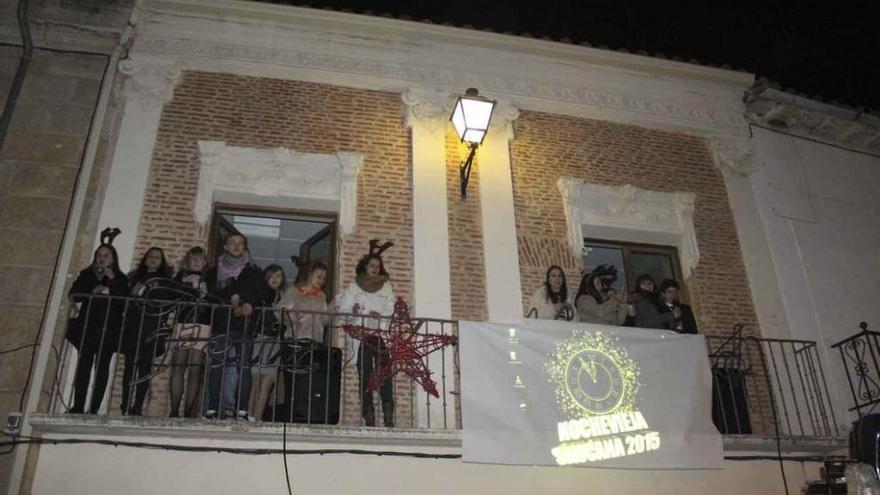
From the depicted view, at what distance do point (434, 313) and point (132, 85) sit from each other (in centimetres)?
442

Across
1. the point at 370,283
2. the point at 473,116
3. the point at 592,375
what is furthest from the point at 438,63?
the point at 592,375

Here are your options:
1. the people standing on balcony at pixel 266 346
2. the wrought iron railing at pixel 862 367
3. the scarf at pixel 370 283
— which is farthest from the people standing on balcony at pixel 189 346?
the wrought iron railing at pixel 862 367

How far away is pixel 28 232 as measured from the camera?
7680 millimetres

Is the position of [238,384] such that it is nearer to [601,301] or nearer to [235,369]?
[235,369]

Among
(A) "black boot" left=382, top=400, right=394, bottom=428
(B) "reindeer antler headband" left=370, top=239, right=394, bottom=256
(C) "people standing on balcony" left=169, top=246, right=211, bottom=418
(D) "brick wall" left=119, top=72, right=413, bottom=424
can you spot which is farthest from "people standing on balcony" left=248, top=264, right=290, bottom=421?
(B) "reindeer antler headband" left=370, top=239, right=394, bottom=256

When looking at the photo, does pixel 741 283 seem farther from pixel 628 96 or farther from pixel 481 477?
pixel 481 477

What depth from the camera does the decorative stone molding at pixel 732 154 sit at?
34.4 ft

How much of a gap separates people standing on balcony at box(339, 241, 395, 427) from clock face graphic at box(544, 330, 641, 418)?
155cm

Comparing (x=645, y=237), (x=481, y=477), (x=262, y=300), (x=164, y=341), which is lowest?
(x=481, y=477)

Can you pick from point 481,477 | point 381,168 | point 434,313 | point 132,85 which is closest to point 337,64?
point 381,168

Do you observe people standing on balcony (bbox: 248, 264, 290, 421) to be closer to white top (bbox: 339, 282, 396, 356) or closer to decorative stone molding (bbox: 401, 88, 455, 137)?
white top (bbox: 339, 282, 396, 356)

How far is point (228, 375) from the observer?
712cm

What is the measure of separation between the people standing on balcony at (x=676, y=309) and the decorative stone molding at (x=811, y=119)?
3516mm

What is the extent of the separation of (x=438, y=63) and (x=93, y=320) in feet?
17.3
